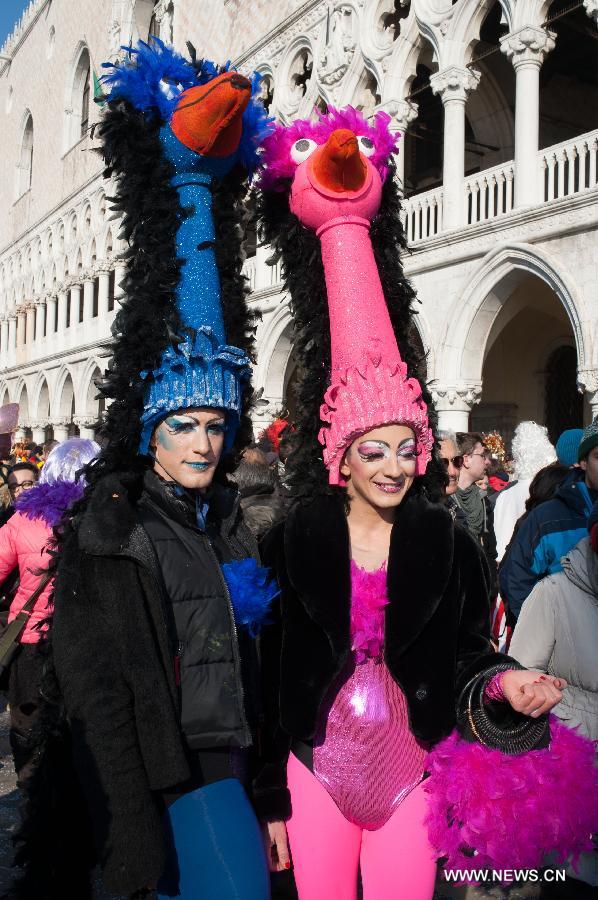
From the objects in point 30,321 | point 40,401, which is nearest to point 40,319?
point 30,321

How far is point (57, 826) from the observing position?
1801 millimetres

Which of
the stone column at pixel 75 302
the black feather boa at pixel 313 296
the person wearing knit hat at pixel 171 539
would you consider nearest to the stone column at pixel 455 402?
the black feather boa at pixel 313 296

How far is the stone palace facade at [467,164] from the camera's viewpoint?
8562 mm

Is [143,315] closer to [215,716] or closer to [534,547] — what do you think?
[215,716]

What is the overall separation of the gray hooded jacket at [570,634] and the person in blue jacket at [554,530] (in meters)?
0.60

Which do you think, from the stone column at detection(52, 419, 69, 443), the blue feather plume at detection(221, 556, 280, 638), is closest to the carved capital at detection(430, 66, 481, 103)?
the blue feather plume at detection(221, 556, 280, 638)

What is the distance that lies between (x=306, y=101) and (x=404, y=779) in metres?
11.6

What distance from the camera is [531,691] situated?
1.70 meters

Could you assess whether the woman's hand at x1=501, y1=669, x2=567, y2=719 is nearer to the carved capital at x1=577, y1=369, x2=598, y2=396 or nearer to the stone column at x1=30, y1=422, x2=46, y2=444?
the carved capital at x1=577, y1=369, x2=598, y2=396

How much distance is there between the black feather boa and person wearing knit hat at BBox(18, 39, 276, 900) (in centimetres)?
22

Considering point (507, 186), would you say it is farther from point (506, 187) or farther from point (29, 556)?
point (29, 556)

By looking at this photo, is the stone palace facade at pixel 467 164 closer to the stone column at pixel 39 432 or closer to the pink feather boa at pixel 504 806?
the pink feather boa at pixel 504 806

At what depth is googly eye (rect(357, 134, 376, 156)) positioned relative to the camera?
2318 millimetres

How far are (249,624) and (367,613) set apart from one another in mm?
301
